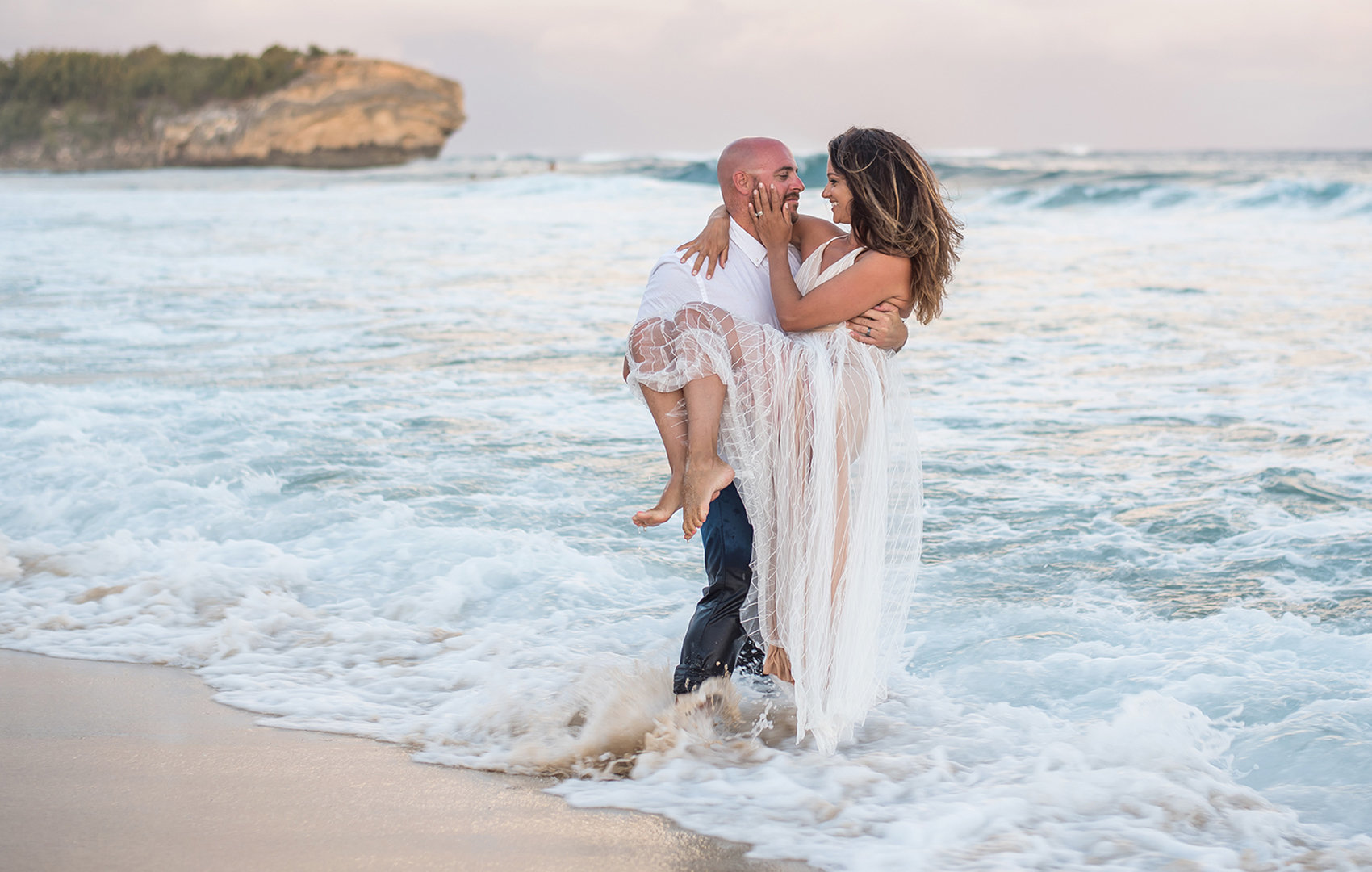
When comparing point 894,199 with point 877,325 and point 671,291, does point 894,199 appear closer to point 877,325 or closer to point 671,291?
point 877,325

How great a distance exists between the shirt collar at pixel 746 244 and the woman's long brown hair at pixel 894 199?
10.9 inches

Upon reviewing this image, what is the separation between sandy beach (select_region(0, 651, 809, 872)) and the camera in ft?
8.28

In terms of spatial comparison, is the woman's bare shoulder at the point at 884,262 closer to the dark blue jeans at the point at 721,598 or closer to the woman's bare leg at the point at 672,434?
the woman's bare leg at the point at 672,434

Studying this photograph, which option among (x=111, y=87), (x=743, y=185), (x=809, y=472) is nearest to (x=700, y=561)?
(x=809, y=472)

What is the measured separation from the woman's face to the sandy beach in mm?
1647

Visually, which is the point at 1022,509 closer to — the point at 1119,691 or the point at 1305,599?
the point at 1305,599

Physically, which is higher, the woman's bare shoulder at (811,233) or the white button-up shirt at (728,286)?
the woman's bare shoulder at (811,233)

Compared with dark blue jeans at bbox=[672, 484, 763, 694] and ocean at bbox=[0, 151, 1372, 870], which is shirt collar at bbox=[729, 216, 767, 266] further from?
ocean at bbox=[0, 151, 1372, 870]

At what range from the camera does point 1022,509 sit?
551 cm

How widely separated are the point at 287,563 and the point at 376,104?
271 feet

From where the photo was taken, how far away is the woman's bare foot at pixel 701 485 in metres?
2.97

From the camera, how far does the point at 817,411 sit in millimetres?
3012

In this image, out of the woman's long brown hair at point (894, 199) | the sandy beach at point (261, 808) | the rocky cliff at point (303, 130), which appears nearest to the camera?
the sandy beach at point (261, 808)

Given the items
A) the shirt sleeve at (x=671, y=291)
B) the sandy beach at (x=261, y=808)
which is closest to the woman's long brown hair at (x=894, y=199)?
the shirt sleeve at (x=671, y=291)
